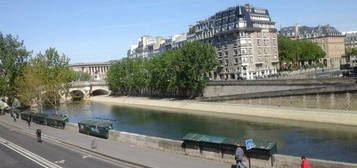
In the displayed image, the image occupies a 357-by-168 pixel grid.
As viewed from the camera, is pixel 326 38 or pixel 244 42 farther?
pixel 326 38

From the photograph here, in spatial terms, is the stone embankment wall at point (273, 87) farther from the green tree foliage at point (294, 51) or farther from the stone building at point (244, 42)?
the green tree foliage at point (294, 51)

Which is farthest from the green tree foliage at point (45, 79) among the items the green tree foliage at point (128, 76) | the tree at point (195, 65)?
the green tree foliage at point (128, 76)

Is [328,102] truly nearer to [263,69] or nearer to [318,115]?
[318,115]

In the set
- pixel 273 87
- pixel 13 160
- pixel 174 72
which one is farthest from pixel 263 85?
pixel 13 160

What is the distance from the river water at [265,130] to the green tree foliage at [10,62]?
90.5 ft

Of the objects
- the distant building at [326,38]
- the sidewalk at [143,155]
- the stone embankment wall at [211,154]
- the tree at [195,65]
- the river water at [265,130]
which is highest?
the distant building at [326,38]

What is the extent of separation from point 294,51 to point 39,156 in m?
128

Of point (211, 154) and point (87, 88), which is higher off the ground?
point (87, 88)

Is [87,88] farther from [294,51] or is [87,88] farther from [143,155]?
[143,155]

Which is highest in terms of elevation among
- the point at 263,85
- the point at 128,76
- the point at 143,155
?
the point at 128,76

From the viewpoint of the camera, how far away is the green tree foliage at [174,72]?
107m

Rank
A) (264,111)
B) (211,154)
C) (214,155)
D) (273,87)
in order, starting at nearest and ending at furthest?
(214,155) < (211,154) < (264,111) < (273,87)

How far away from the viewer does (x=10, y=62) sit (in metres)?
103

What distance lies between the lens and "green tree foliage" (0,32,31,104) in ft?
334
